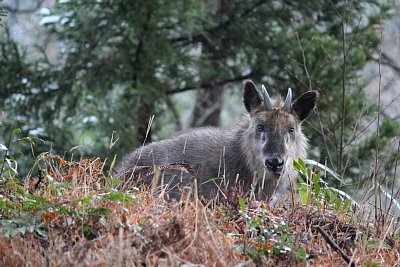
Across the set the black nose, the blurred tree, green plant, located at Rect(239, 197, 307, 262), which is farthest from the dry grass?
the blurred tree

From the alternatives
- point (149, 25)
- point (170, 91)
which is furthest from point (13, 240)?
point (170, 91)

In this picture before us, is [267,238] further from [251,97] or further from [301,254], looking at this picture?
[251,97]

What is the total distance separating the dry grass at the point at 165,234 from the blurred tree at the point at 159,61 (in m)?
6.25

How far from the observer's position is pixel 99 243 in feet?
16.7

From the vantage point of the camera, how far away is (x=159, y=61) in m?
13.0

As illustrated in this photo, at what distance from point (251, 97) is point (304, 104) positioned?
604 millimetres

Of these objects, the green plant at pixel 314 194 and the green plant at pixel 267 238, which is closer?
the green plant at pixel 267 238

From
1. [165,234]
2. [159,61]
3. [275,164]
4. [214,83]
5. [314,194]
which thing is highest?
[165,234]

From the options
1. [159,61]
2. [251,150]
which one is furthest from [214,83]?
[251,150]

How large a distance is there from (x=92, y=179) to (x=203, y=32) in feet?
24.2

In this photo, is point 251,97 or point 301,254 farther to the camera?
point 251,97

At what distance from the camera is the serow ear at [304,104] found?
29.2 ft

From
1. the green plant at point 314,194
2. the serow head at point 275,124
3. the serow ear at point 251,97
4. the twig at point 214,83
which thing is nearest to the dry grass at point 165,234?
the green plant at point 314,194

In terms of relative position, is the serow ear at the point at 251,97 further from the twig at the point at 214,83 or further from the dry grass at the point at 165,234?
the twig at the point at 214,83
